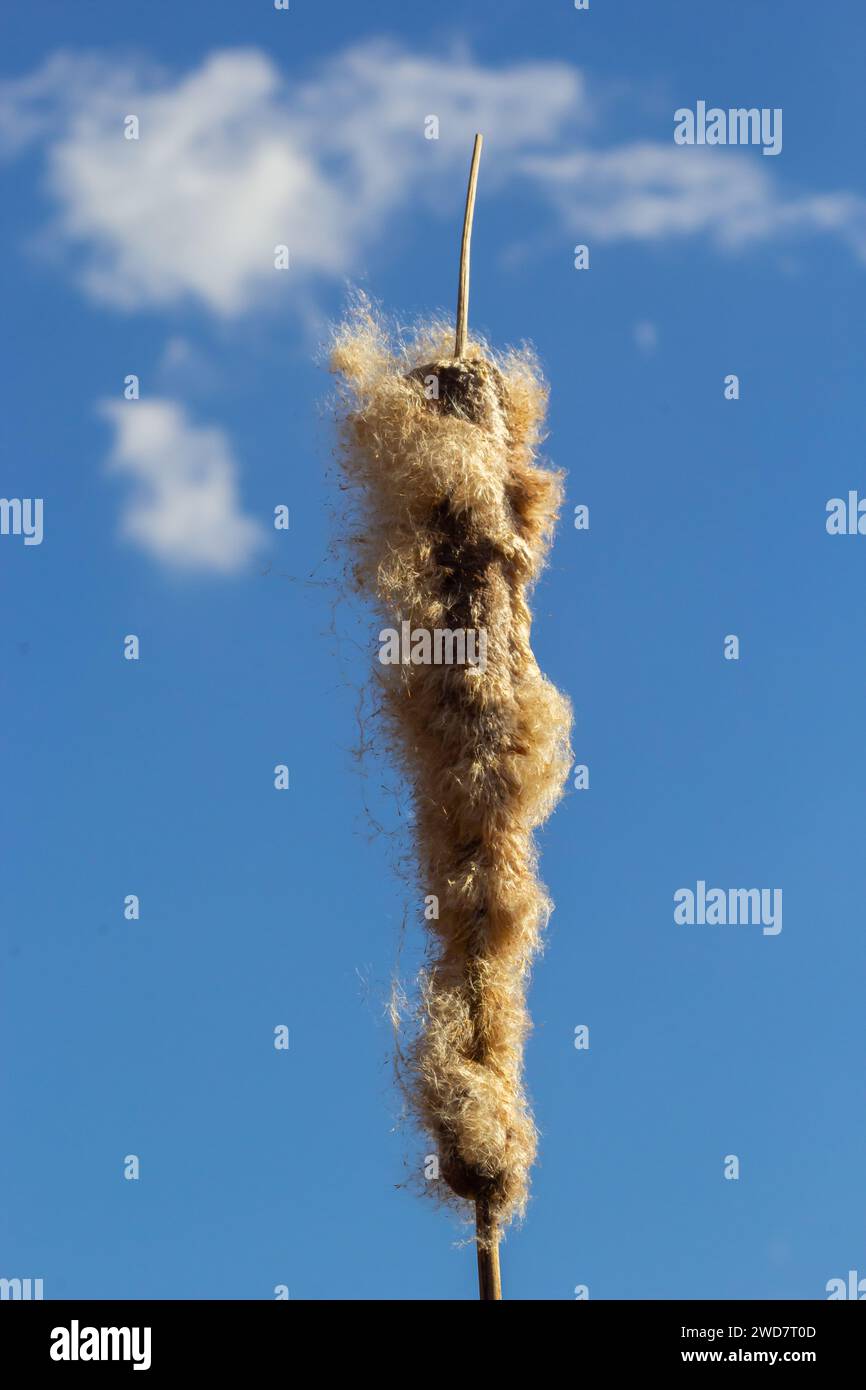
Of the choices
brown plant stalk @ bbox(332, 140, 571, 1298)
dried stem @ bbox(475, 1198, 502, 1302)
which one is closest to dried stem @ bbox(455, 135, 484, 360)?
brown plant stalk @ bbox(332, 140, 571, 1298)

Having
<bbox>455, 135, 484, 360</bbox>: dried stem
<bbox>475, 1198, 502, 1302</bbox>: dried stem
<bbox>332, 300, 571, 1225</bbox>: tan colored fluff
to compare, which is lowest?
<bbox>475, 1198, 502, 1302</bbox>: dried stem

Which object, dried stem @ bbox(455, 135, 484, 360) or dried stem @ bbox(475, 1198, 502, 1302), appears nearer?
dried stem @ bbox(475, 1198, 502, 1302)

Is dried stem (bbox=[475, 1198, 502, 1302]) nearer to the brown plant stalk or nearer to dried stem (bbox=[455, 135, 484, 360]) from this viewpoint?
the brown plant stalk

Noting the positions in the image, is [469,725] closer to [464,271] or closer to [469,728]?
[469,728]

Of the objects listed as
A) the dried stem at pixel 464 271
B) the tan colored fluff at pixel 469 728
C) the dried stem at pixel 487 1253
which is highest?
the dried stem at pixel 464 271

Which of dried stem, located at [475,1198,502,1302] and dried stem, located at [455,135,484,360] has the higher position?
dried stem, located at [455,135,484,360]

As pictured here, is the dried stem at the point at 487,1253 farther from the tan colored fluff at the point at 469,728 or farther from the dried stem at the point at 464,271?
the dried stem at the point at 464,271

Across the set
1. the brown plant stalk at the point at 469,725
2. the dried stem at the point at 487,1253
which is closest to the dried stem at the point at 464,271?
the brown plant stalk at the point at 469,725
